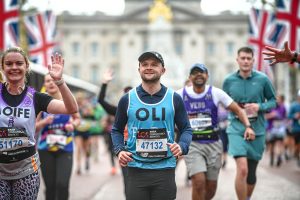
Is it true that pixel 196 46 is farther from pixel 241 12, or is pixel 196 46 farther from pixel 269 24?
pixel 269 24

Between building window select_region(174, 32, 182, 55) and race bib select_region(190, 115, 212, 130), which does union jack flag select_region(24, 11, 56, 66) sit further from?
building window select_region(174, 32, 182, 55)

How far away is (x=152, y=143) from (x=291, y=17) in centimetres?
1058

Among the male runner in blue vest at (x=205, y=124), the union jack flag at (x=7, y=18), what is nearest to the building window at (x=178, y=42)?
the union jack flag at (x=7, y=18)

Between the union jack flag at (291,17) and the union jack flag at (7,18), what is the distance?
6.44 m

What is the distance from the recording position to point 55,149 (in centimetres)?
784

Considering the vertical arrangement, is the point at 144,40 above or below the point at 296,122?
above

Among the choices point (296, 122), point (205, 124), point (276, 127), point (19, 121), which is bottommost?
point (276, 127)

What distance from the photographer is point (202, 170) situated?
727 centimetres

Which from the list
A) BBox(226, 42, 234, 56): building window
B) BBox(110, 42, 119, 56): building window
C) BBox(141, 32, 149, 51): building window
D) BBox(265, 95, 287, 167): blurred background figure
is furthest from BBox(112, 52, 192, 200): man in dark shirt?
BBox(226, 42, 234, 56): building window

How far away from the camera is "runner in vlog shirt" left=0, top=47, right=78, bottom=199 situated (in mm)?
4809

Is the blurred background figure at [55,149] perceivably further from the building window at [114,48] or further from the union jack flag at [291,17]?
the building window at [114,48]

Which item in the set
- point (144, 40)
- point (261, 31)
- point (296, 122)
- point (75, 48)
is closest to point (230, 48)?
point (144, 40)

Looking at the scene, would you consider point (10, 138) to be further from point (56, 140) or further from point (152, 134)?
point (56, 140)

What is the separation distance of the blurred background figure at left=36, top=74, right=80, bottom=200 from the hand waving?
2.76 meters
